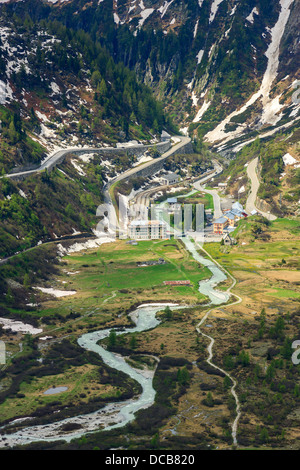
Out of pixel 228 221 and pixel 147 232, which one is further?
pixel 228 221

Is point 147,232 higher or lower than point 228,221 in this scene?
lower

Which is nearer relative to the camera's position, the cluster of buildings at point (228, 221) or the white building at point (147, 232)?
the white building at point (147, 232)

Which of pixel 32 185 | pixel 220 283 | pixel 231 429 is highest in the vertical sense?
pixel 32 185

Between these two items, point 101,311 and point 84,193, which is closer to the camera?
point 101,311

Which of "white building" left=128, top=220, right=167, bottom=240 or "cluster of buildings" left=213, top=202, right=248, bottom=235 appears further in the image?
"cluster of buildings" left=213, top=202, right=248, bottom=235
